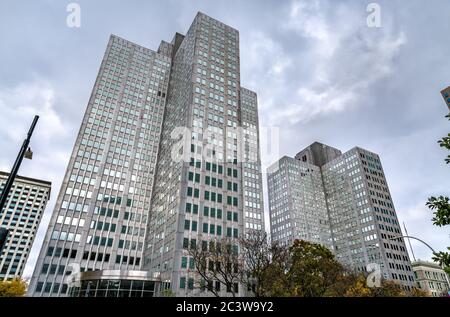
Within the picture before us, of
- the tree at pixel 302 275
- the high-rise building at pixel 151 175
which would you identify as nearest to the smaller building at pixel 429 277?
the high-rise building at pixel 151 175

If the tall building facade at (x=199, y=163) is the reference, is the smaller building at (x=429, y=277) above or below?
below

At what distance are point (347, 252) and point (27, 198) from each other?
21463cm

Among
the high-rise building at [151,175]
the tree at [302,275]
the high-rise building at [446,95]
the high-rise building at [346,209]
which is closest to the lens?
the tree at [302,275]

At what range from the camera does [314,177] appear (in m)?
184

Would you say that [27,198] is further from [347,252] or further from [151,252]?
[347,252]

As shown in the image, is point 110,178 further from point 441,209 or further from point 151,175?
point 441,209

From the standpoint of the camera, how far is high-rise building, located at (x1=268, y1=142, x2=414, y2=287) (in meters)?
130

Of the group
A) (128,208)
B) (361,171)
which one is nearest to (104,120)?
(128,208)

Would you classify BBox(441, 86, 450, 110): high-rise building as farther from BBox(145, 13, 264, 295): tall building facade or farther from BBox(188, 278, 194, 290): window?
BBox(188, 278, 194, 290): window

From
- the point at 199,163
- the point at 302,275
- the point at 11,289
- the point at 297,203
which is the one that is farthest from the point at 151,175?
the point at 297,203

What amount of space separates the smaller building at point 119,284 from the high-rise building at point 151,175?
0.21 metres

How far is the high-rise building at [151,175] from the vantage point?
225 feet

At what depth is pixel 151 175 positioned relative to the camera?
322 ft

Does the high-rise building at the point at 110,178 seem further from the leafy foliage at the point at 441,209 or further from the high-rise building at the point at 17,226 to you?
the high-rise building at the point at 17,226
